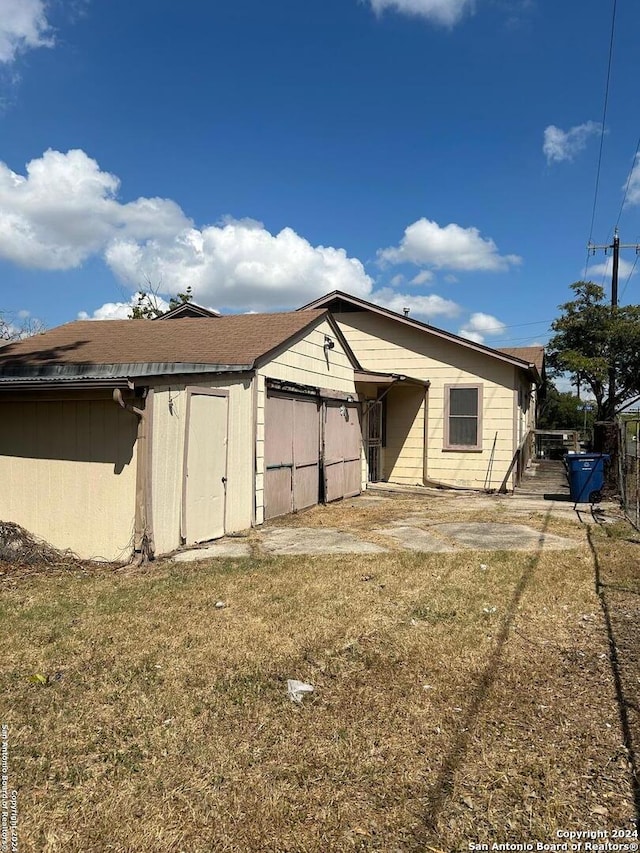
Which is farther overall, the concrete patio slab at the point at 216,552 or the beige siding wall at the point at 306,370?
the beige siding wall at the point at 306,370

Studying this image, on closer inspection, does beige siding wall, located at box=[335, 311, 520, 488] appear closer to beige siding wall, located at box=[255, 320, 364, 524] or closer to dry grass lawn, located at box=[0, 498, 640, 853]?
beige siding wall, located at box=[255, 320, 364, 524]

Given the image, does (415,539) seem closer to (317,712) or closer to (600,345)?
(317,712)

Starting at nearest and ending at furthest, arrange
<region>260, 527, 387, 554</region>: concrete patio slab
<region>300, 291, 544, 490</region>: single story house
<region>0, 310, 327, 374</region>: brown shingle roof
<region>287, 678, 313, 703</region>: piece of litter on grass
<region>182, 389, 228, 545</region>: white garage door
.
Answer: <region>287, 678, 313, 703</region>: piece of litter on grass < <region>182, 389, 228, 545</region>: white garage door < <region>260, 527, 387, 554</region>: concrete patio slab < <region>0, 310, 327, 374</region>: brown shingle roof < <region>300, 291, 544, 490</region>: single story house

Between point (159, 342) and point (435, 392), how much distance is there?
7731mm

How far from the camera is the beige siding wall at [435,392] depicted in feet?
46.7

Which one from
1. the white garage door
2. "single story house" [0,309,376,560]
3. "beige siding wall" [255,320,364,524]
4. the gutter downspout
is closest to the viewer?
the gutter downspout

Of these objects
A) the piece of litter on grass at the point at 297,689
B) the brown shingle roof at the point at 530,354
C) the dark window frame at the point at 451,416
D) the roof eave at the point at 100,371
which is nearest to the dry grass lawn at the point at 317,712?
the piece of litter on grass at the point at 297,689

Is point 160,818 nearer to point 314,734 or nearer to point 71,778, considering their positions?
point 71,778

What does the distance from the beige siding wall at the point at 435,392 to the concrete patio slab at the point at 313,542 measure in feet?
21.0

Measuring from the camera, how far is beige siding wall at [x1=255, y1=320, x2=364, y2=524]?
9242 millimetres

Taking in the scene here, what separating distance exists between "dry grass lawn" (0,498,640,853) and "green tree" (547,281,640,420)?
22.5m

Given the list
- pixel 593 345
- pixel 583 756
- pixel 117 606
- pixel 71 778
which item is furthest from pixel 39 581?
pixel 593 345

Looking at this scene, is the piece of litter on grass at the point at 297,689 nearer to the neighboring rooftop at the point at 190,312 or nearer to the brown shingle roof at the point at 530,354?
the neighboring rooftop at the point at 190,312

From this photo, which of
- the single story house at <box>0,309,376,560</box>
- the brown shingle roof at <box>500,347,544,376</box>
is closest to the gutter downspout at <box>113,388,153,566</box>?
the single story house at <box>0,309,376,560</box>
